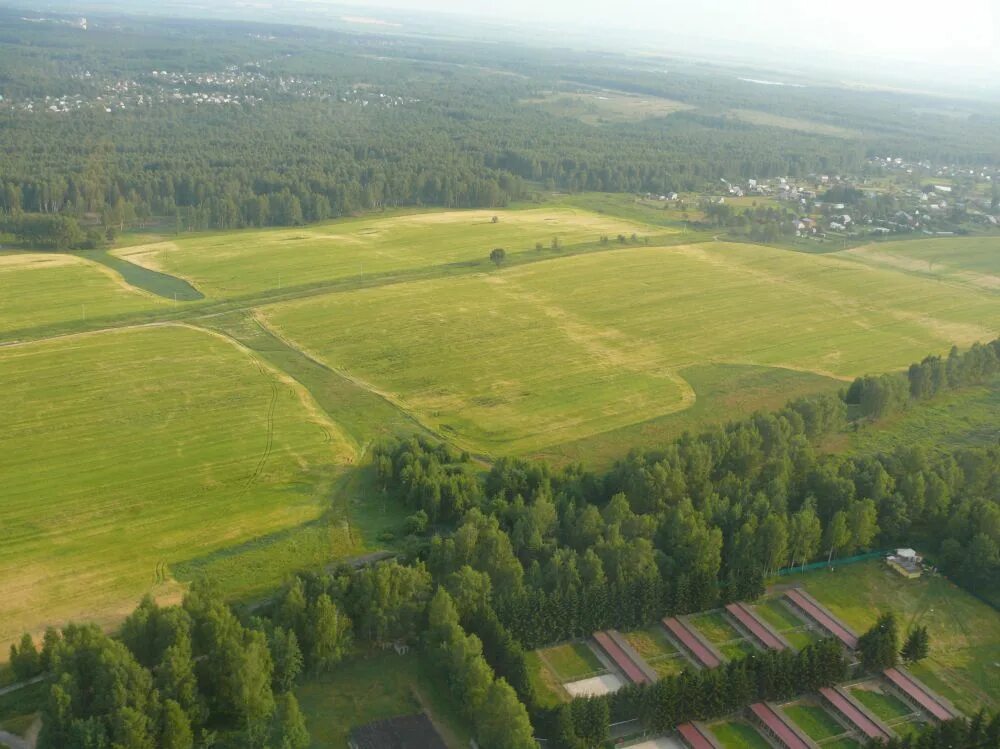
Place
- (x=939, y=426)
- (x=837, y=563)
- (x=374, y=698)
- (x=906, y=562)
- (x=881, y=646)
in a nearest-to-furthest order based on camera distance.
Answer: (x=374, y=698) < (x=881, y=646) < (x=906, y=562) < (x=837, y=563) < (x=939, y=426)

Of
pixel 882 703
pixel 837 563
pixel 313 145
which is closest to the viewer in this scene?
pixel 882 703

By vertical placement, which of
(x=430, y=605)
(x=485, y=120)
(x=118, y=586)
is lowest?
(x=118, y=586)

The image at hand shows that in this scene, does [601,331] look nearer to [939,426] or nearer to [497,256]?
[497,256]

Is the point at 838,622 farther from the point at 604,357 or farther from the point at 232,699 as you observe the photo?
the point at 604,357

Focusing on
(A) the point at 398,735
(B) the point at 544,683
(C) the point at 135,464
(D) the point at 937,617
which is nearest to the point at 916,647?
(D) the point at 937,617

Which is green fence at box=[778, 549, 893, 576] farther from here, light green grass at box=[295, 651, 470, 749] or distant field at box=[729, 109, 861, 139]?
distant field at box=[729, 109, 861, 139]

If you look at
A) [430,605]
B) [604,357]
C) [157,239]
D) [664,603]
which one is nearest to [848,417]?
[604,357]
